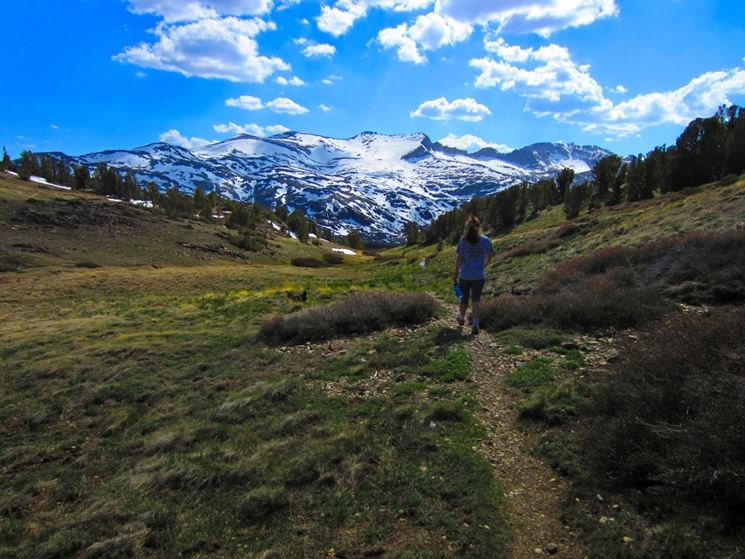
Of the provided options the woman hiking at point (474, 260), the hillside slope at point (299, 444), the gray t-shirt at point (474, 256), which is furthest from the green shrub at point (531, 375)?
the gray t-shirt at point (474, 256)

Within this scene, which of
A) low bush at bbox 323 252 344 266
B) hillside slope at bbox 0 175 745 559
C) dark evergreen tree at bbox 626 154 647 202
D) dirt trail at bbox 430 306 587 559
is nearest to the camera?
dirt trail at bbox 430 306 587 559

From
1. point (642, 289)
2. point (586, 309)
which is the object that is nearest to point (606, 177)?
point (642, 289)

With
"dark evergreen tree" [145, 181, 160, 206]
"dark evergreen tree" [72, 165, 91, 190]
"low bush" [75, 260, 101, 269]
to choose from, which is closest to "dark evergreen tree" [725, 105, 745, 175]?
"low bush" [75, 260, 101, 269]

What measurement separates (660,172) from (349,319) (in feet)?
259

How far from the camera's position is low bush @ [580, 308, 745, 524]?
456cm

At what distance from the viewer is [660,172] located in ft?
243

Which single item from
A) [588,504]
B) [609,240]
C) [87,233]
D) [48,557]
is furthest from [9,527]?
[87,233]

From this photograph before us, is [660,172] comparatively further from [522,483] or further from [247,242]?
[522,483]

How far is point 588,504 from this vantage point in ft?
17.7

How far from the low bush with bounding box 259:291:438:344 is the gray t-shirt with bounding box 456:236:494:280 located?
296 cm

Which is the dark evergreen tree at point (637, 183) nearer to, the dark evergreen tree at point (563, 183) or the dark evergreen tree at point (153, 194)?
the dark evergreen tree at point (563, 183)

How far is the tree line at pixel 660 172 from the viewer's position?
66875mm

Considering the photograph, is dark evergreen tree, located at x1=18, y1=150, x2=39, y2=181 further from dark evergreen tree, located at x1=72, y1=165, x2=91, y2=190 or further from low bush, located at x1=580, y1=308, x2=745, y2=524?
low bush, located at x1=580, y1=308, x2=745, y2=524

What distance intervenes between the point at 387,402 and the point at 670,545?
546cm
